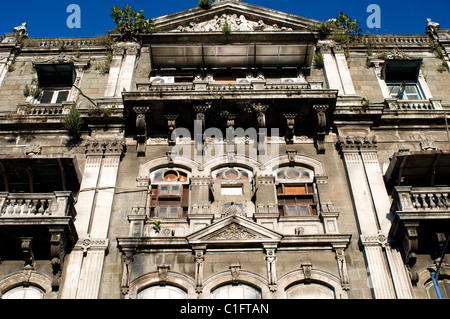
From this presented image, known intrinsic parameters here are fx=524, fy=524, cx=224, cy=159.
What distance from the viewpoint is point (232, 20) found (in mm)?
22125

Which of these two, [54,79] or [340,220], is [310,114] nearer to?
[340,220]

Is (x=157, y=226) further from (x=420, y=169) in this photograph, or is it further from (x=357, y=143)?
(x=420, y=169)

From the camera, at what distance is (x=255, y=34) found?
68.7 feet

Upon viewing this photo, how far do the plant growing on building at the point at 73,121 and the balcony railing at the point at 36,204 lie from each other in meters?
3.83

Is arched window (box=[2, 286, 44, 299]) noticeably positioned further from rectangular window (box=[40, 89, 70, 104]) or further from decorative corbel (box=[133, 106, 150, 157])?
rectangular window (box=[40, 89, 70, 104])

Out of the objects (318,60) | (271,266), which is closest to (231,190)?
(271,266)

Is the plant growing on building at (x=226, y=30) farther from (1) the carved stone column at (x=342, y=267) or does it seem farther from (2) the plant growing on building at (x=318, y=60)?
(1) the carved stone column at (x=342, y=267)

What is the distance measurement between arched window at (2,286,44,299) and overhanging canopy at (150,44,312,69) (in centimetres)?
997

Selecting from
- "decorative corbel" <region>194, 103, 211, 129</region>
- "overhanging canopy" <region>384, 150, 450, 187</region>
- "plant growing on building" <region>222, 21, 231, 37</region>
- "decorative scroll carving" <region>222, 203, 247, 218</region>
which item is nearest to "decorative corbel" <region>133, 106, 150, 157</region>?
"decorative corbel" <region>194, 103, 211, 129</region>

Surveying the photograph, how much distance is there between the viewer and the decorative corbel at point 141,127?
1683 cm

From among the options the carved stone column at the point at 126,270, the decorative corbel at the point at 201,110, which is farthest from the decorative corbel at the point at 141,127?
the carved stone column at the point at 126,270

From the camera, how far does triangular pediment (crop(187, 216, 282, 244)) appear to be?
13742mm

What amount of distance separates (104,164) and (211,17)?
30.2ft
